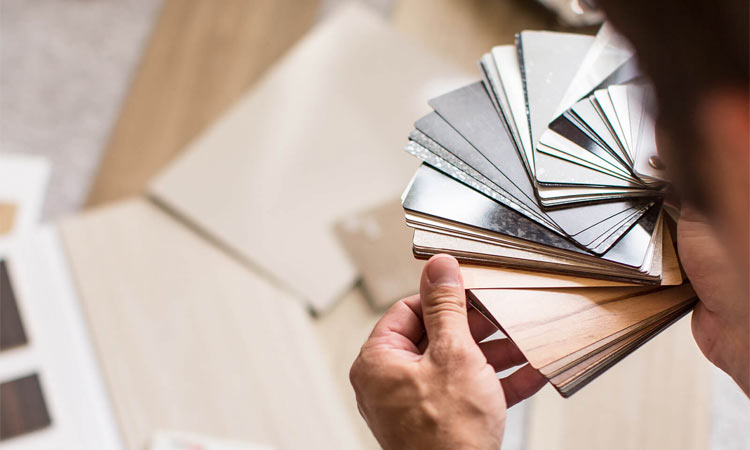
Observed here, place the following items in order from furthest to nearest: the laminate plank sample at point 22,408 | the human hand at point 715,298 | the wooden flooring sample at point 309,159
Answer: the wooden flooring sample at point 309,159
the laminate plank sample at point 22,408
the human hand at point 715,298

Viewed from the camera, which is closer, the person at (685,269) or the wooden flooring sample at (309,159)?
the person at (685,269)

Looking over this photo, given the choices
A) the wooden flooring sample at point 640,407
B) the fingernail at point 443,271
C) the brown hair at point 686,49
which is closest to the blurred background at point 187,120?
the wooden flooring sample at point 640,407

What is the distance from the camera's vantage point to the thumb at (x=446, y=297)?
630 mm

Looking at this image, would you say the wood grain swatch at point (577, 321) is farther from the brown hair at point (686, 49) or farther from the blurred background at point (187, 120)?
the blurred background at point (187, 120)

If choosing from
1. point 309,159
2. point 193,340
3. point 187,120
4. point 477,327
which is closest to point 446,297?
point 477,327

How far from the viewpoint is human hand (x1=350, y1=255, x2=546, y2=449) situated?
63cm

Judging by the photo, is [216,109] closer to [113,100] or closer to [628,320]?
[113,100]

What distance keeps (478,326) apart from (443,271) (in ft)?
0.40

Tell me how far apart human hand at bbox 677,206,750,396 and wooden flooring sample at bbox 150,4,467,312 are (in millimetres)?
657

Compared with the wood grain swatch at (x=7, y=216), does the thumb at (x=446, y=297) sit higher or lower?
lower

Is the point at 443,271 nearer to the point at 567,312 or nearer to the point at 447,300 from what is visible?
the point at 447,300

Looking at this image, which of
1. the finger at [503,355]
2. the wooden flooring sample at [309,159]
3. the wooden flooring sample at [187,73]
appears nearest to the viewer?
the finger at [503,355]

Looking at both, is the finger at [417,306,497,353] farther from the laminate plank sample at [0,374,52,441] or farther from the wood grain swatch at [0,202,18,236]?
the wood grain swatch at [0,202,18,236]

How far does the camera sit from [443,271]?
0.63 m
